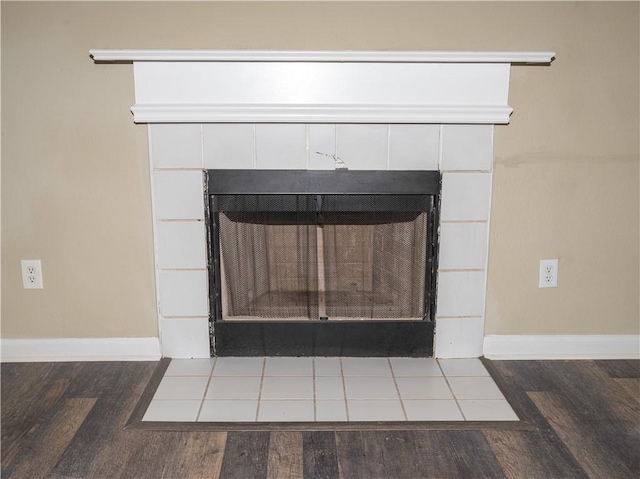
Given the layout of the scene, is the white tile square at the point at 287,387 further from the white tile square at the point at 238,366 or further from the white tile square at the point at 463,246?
the white tile square at the point at 463,246

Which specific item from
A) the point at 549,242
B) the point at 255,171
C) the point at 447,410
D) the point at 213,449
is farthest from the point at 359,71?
the point at 213,449

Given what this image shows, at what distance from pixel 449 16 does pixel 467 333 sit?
113 centimetres

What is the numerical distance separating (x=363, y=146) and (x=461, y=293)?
65 cm

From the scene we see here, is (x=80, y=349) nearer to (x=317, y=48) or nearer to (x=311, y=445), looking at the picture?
(x=311, y=445)

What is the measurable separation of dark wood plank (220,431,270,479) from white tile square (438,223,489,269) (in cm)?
90

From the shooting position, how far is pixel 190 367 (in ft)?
6.84

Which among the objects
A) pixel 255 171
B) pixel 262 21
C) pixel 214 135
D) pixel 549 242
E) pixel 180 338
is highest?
pixel 262 21

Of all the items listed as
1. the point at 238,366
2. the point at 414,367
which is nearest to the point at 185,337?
the point at 238,366

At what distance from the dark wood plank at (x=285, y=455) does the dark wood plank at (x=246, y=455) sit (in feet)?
0.06

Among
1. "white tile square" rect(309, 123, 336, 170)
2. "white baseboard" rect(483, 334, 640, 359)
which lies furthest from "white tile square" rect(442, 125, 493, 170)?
"white baseboard" rect(483, 334, 640, 359)

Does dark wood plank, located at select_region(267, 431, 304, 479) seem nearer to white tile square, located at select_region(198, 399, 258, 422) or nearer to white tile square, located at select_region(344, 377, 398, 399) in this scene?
white tile square, located at select_region(198, 399, 258, 422)

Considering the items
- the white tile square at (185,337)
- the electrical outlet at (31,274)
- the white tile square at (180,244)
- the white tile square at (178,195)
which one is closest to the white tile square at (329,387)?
the white tile square at (185,337)

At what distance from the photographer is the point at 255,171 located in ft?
6.59

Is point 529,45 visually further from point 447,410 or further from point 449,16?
point 447,410
